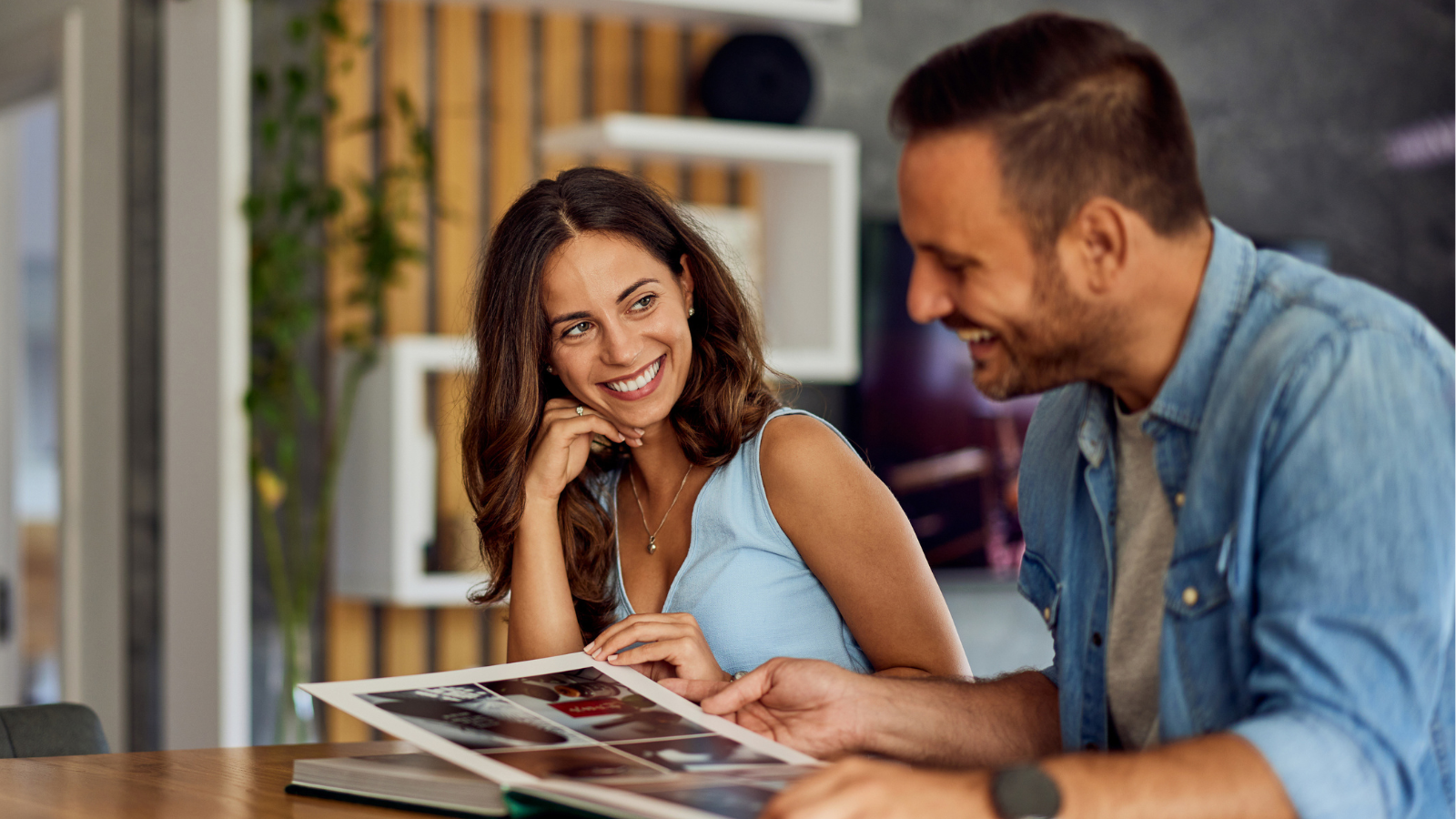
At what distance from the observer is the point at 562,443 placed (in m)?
1.74

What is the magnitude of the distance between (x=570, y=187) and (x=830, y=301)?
5.78 ft

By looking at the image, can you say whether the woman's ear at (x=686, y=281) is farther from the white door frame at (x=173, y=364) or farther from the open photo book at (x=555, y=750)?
the white door frame at (x=173, y=364)

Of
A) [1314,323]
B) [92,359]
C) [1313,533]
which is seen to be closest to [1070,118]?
[1314,323]

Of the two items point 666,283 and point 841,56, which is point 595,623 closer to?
point 666,283

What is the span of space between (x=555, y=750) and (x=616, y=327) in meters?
0.72

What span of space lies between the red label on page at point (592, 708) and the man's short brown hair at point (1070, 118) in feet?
1.59

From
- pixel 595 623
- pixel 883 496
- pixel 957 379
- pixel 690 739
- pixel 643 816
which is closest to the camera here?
pixel 643 816

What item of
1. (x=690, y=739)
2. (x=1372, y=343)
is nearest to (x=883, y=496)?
(x=690, y=739)

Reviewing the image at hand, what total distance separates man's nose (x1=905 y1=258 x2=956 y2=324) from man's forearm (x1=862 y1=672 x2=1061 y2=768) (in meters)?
0.35

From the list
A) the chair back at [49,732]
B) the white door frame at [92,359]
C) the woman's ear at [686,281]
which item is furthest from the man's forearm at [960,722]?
the white door frame at [92,359]

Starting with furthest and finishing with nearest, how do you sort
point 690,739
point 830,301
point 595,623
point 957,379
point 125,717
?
point 957,379 < point 830,301 < point 125,717 < point 595,623 < point 690,739

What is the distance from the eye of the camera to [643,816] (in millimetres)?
829

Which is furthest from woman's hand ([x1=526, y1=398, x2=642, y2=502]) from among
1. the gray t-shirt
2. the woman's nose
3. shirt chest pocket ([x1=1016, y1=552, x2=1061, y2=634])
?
the gray t-shirt

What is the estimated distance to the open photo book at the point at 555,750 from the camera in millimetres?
887
